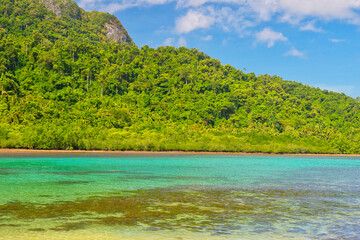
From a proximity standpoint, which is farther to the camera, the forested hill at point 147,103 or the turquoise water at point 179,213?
the forested hill at point 147,103

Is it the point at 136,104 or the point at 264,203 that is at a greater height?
the point at 136,104

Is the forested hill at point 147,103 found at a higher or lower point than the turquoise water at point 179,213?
higher

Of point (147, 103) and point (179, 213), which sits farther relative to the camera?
point (147, 103)

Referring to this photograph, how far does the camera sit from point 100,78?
112062mm

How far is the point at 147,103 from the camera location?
10738cm

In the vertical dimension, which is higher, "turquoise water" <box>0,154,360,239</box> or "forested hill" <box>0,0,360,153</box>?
"forested hill" <box>0,0,360,153</box>

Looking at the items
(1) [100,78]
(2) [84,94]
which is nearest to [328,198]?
(2) [84,94]

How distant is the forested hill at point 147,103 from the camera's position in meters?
74.5

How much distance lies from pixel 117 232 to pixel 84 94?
306ft

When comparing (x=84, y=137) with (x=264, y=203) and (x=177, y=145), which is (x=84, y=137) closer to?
(x=177, y=145)

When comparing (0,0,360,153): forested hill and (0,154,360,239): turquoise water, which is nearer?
(0,154,360,239): turquoise water

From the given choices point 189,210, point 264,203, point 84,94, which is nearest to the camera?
point 189,210

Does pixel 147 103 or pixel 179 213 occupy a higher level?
pixel 147 103

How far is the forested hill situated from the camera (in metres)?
74.5
